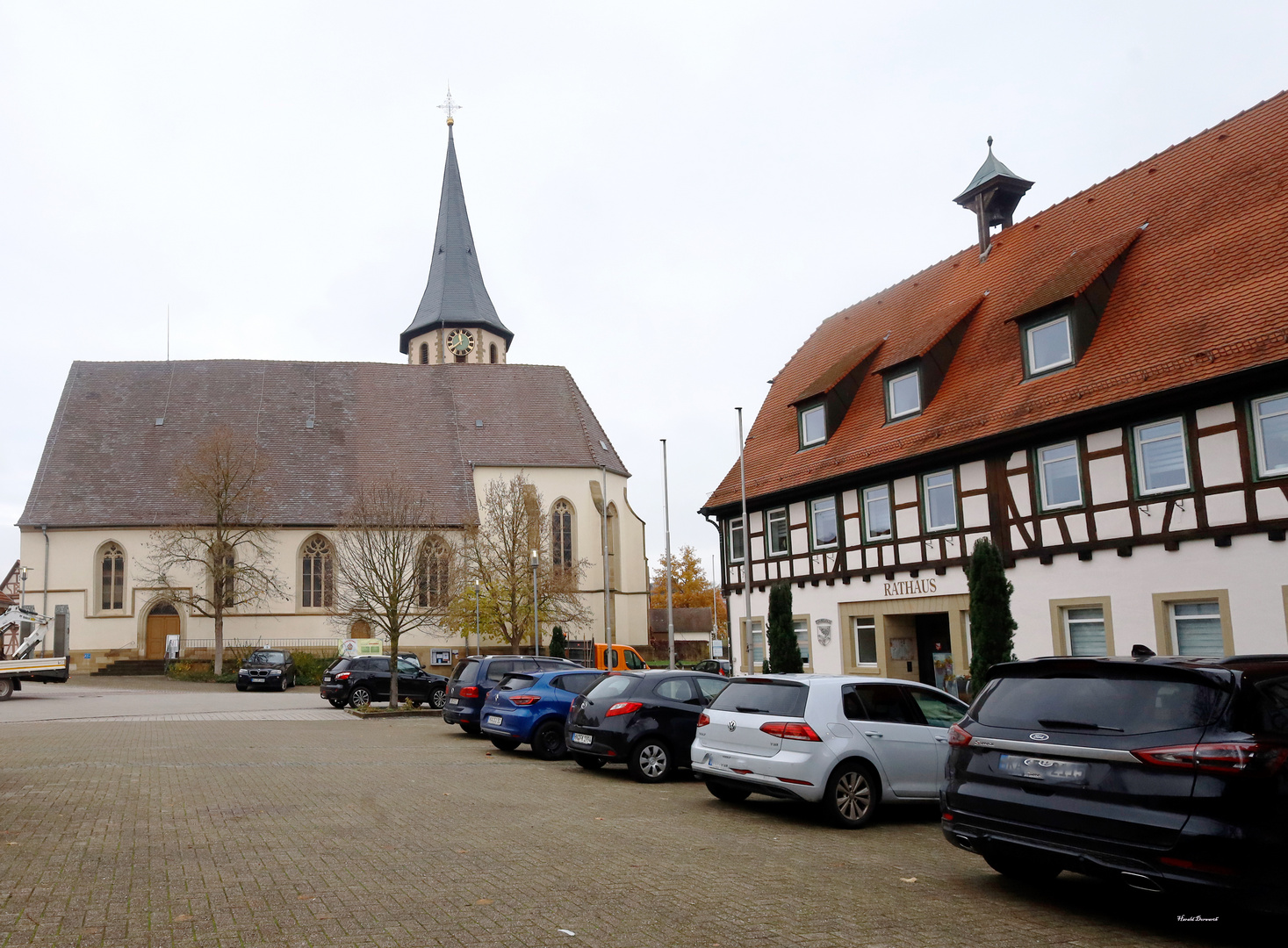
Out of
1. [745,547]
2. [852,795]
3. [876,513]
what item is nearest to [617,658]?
[745,547]

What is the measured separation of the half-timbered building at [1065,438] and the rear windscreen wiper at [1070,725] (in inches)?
400

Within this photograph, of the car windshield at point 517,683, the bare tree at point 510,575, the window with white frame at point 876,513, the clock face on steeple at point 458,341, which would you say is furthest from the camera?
the clock face on steeple at point 458,341

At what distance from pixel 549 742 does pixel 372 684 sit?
1465 centimetres

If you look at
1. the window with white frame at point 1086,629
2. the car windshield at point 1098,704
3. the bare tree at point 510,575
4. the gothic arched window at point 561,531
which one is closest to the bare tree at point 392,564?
the bare tree at point 510,575

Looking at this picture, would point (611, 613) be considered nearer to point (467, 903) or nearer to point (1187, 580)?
point (1187, 580)

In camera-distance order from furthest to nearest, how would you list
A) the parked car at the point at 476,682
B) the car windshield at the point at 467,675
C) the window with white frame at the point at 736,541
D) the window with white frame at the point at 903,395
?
the window with white frame at the point at 736,541 < the window with white frame at the point at 903,395 < the car windshield at the point at 467,675 < the parked car at the point at 476,682

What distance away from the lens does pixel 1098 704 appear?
632 cm

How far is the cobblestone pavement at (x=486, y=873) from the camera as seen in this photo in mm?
5891

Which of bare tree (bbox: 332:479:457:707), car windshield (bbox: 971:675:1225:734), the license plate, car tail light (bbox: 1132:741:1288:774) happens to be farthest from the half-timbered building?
bare tree (bbox: 332:479:457:707)

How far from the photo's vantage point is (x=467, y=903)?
644cm

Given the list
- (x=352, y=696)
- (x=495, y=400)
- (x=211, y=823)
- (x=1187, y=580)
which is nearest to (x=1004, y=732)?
(x=211, y=823)

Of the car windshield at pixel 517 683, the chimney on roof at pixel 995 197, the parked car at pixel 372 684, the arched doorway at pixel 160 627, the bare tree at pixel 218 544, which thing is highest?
the chimney on roof at pixel 995 197

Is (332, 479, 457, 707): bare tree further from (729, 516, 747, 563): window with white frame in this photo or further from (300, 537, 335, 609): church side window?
(729, 516, 747, 563): window with white frame

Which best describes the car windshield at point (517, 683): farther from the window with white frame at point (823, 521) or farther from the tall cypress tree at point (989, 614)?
the window with white frame at point (823, 521)
